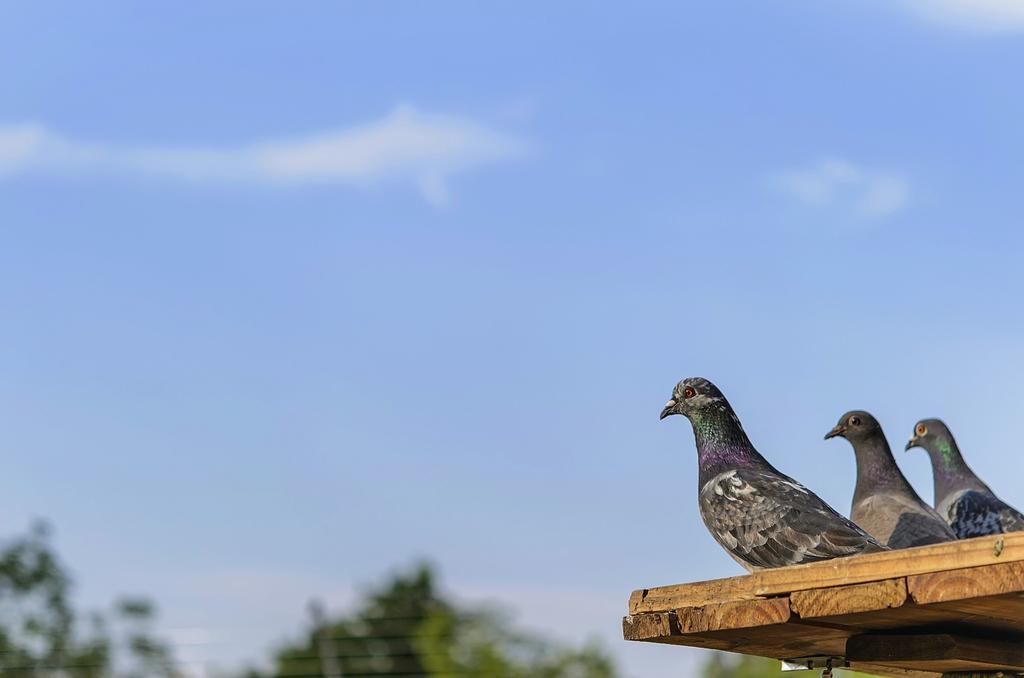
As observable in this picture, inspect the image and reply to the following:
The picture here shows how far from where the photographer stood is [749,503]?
5512 mm

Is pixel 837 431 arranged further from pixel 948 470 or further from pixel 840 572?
pixel 840 572

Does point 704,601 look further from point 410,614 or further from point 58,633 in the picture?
point 410,614

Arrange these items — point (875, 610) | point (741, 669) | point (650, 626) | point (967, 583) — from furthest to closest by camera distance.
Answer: point (741, 669)
point (650, 626)
point (875, 610)
point (967, 583)

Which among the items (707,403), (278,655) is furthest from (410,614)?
(707,403)

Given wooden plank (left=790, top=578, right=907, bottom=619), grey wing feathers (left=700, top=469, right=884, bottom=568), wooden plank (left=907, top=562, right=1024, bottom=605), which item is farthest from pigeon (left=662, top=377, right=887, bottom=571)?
wooden plank (left=907, top=562, right=1024, bottom=605)

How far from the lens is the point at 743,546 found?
17.7 feet

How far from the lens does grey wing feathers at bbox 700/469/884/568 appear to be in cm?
508

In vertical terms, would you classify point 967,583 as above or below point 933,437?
below

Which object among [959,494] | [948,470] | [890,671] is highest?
[948,470]

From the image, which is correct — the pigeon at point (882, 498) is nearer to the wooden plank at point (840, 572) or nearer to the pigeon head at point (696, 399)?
the pigeon head at point (696, 399)

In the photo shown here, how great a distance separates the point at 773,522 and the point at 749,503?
22 centimetres

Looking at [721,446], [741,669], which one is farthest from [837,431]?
[741,669]

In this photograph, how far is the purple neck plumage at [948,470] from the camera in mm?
7023

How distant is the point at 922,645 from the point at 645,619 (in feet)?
2.88
